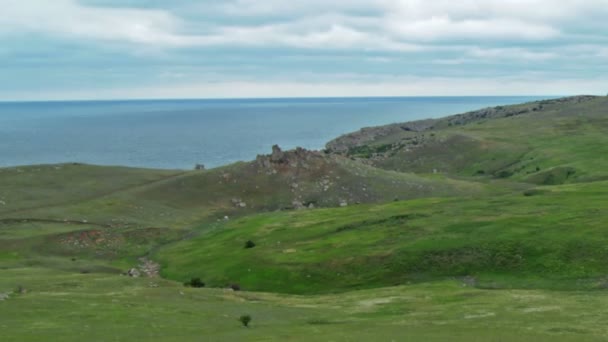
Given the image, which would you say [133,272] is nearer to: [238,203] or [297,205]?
[238,203]

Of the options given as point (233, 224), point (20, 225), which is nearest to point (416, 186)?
point (233, 224)

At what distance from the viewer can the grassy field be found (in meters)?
39.1

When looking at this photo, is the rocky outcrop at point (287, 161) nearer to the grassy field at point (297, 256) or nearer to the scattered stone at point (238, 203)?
the grassy field at point (297, 256)

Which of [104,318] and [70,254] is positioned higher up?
[104,318]

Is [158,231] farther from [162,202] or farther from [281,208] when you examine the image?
[281,208]

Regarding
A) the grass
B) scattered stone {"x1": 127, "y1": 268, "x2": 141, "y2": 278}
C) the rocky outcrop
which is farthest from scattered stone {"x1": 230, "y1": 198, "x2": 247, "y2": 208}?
the grass

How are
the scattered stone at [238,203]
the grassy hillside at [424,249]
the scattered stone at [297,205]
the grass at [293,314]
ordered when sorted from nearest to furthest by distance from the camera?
the grass at [293,314] → the grassy hillside at [424,249] → the scattered stone at [297,205] → the scattered stone at [238,203]

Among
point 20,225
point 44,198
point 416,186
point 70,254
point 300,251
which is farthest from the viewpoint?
point 416,186

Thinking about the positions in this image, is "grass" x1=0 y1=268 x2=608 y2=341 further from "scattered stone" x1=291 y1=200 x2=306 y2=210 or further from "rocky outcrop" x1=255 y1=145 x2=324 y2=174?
"rocky outcrop" x1=255 y1=145 x2=324 y2=174

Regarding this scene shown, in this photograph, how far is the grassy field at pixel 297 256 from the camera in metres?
39.1

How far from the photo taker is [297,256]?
3046 inches

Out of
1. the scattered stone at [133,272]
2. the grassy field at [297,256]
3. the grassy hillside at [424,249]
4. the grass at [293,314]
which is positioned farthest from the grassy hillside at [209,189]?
the grass at [293,314]

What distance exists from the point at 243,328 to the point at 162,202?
9330cm

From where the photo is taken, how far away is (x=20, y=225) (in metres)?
103
